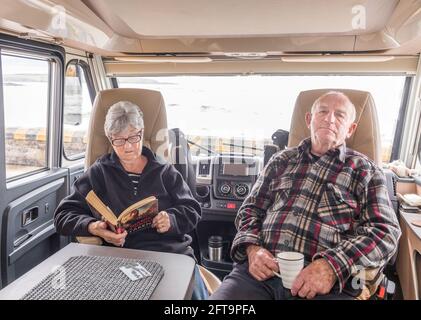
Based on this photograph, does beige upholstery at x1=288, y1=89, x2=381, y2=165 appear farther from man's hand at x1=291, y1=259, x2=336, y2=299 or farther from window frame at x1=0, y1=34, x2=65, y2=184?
window frame at x1=0, y1=34, x2=65, y2=184

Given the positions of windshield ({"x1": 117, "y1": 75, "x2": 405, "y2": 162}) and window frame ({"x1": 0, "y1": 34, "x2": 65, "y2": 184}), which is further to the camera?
windshield ({"x1": 117, "y1": 75, "x2": 405, "y2": 162})

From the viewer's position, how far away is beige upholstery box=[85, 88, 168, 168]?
2402 millimetres

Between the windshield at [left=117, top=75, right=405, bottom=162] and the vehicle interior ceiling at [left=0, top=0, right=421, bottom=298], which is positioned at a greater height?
the vehicle interior ceiling at [left=0, top=0, right=421, bottom=298]

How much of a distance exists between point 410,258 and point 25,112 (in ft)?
9.40

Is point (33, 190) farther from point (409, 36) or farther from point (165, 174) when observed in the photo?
point (409, 36)

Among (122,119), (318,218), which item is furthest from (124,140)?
(318,218)

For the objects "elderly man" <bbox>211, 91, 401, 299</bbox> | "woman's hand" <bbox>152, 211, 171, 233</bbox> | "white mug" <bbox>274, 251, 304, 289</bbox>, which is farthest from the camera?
"woman's hand" <bbox>152, 211, 171, 233</bbox>

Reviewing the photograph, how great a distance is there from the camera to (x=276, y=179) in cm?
211

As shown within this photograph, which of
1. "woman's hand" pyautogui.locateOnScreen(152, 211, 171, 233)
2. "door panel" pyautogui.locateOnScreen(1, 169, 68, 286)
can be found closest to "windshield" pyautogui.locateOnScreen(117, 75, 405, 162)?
"door panel" pyautogui.locateOnScreen(1, 169, 68, 286)

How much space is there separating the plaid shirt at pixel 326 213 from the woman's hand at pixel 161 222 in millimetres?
378

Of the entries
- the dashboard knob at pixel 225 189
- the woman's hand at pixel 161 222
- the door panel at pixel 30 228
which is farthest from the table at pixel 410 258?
the door panel at pixel 30 228

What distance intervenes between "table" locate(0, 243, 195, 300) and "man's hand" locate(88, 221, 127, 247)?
18cm
